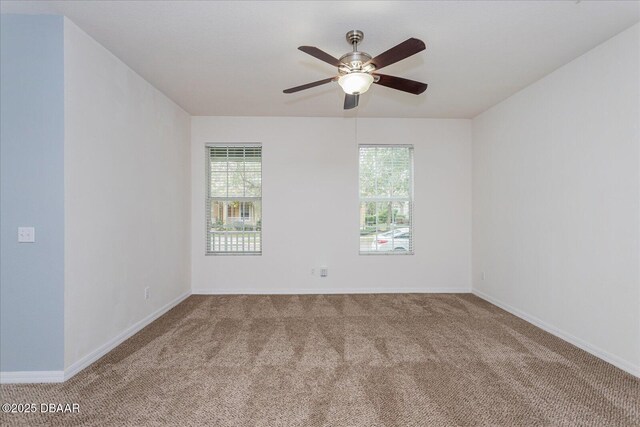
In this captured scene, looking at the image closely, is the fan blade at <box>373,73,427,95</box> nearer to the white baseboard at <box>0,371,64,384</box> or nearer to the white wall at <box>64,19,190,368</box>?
the white wall at <box>64,19,190,368</box>

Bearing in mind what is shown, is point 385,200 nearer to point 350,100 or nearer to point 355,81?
point 350,100

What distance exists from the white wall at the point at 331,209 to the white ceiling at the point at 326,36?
3.21ft

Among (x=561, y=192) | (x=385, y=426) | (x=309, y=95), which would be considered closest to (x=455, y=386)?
(x=385, y=426)

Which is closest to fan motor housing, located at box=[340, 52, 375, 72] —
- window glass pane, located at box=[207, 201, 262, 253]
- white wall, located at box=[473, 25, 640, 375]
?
white wall, located at box=[473, 25, 640, 375]

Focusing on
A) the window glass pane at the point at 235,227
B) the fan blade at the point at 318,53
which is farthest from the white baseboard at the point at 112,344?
the fan blade at the point at 318,53

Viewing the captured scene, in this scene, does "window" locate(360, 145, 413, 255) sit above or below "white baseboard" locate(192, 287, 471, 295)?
above

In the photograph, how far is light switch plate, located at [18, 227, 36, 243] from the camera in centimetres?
213

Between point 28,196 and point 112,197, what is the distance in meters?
0.61

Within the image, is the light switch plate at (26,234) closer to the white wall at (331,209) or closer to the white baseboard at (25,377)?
the white baseboard at (25,377)

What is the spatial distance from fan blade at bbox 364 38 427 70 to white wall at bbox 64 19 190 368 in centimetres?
→ 222

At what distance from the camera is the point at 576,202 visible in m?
2.77

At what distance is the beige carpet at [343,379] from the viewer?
5.97 ft

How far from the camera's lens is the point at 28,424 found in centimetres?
175

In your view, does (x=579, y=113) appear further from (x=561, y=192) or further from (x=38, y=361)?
(x=38, y=361)
